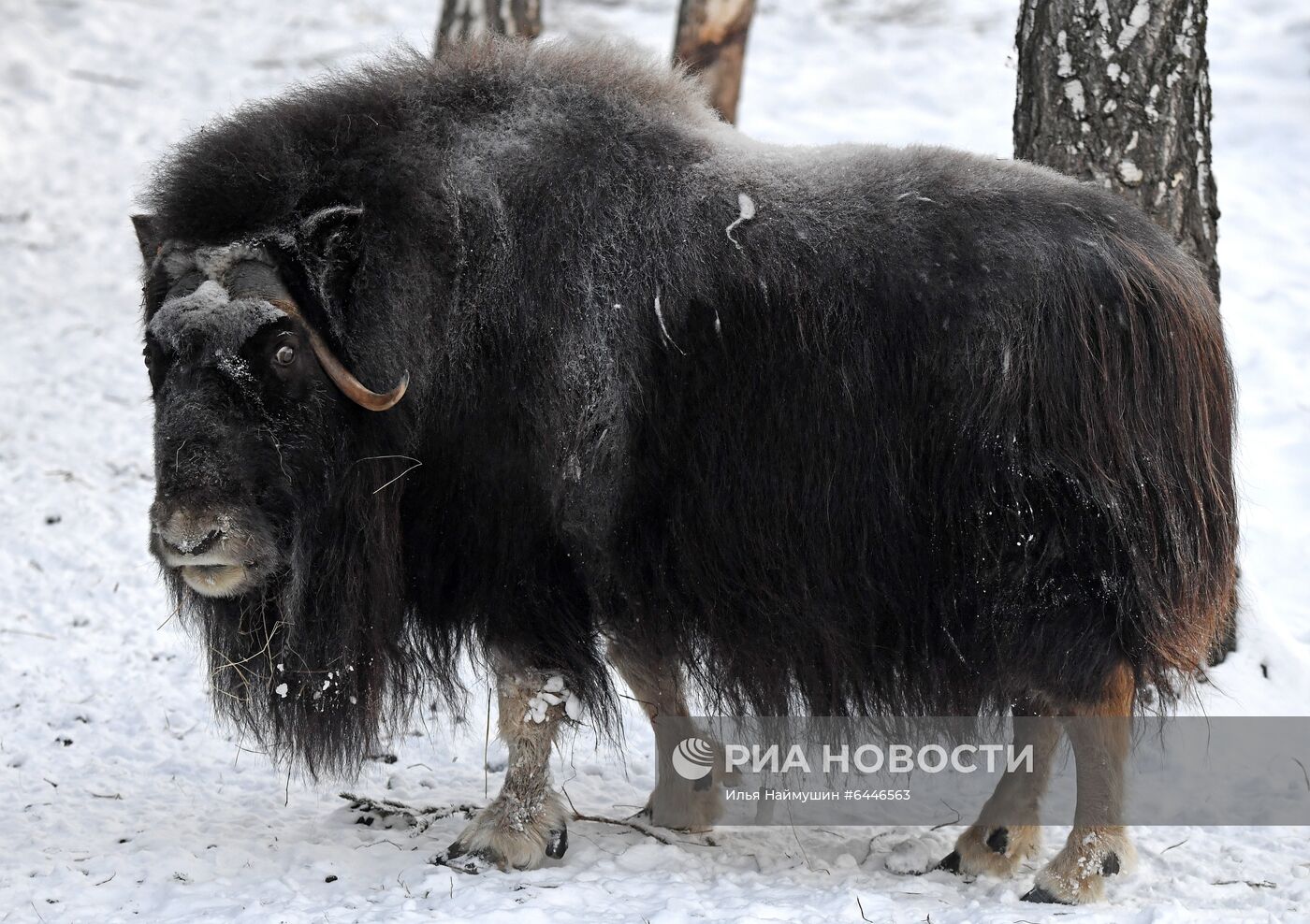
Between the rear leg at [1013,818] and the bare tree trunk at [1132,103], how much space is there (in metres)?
1.38

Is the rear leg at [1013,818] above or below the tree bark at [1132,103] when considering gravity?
below

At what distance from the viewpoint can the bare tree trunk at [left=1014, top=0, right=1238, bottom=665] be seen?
3404mm

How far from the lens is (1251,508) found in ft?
14.4

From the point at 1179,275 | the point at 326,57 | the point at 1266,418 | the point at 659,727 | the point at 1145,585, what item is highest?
the point at 326,57

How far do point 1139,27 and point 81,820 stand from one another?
10.4 feet

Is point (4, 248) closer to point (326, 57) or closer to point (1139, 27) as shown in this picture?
point (326, 57)

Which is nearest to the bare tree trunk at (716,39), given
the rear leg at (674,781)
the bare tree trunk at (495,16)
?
the bare tree trunk at (495,16)

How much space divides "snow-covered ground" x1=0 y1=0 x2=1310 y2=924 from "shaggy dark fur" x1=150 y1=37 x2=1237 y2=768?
448 mm

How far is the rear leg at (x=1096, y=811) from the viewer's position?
2.73 meters

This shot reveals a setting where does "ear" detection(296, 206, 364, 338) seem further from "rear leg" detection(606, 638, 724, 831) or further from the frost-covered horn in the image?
"rear leg" detection(606, 638, 724, 831)

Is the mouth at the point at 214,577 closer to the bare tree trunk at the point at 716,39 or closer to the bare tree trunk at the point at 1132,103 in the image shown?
the bare tree trunk at the point at 1132,103

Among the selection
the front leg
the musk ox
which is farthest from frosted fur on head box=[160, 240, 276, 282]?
the front leg

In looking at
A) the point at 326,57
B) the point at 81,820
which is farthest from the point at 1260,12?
the point at 81,820

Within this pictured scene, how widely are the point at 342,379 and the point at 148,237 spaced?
0.61 m
